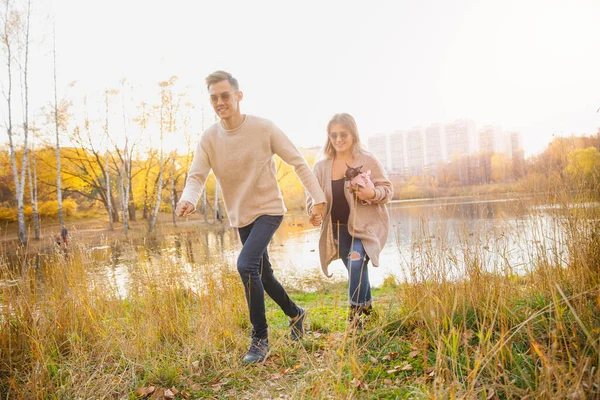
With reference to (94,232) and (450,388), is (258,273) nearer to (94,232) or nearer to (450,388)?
(450,388)

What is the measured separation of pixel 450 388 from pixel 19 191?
64.7 feet

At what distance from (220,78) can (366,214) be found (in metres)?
1.68

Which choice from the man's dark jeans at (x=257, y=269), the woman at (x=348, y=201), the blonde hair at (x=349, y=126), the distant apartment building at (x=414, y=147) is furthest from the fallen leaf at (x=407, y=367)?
the distant apartment building at (x=414, y=147)

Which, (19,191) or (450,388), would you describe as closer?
Answer: (450,388)

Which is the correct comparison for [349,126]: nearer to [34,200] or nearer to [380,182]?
[380,182]

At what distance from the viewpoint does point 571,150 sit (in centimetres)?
322

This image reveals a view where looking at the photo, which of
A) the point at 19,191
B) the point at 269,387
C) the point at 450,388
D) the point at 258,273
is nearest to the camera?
the point at 450,388

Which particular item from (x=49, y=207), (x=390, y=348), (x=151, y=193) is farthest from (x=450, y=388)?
(x=49, y=207)

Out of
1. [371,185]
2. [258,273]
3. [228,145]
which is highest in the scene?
[228,145]

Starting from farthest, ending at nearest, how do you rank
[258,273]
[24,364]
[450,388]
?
[258,273] → [24,364] → [450,388]

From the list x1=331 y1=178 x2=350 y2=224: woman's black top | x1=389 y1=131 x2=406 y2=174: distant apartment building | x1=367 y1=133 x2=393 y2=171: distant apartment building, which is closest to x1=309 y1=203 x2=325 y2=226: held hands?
x1=331 y1=178 x2=350 y2=224: woman's black top

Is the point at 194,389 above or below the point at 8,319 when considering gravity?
below

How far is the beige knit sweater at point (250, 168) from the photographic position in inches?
124

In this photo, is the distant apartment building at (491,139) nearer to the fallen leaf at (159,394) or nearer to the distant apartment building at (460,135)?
the distant apartment building at (460,135)
